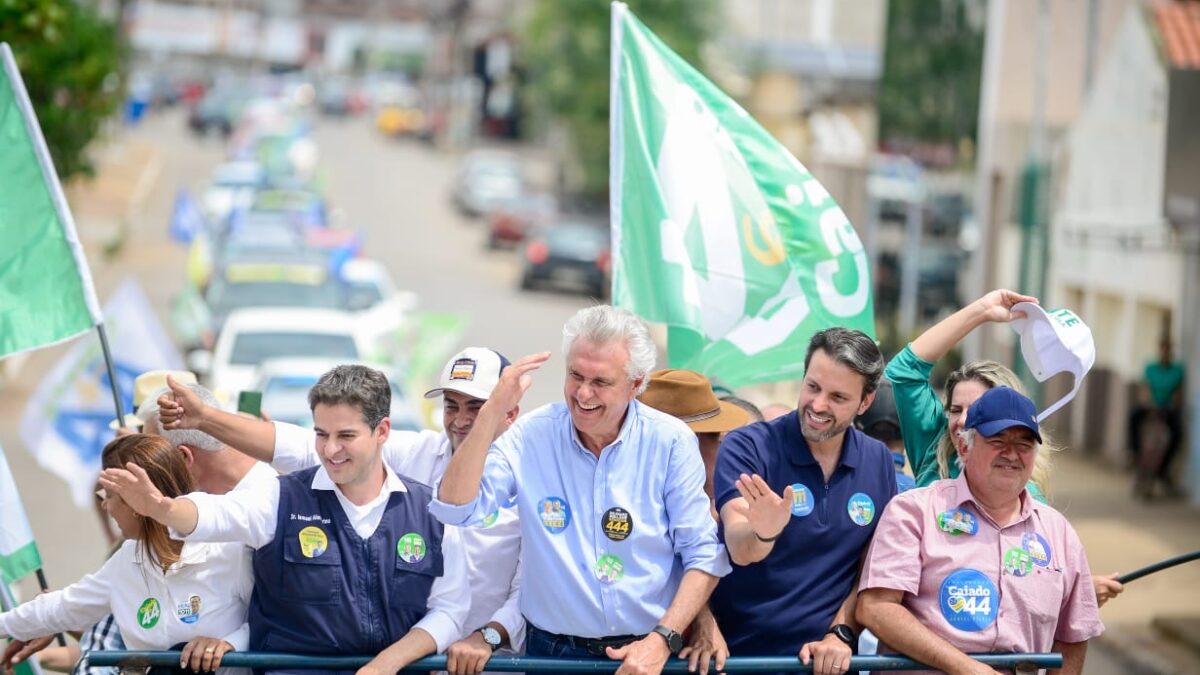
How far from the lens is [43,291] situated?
6535mm

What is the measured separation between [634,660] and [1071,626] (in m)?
1.35

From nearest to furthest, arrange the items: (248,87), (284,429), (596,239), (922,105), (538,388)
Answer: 1. (284,429)
2. (538,388)
3. (922,105)
4. (596,239)
5. (248,87)

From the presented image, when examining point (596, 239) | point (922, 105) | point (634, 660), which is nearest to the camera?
point (634, 660)

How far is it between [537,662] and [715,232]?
300cm

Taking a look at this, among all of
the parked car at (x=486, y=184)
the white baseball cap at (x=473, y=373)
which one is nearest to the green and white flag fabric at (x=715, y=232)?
the white baseball cap at (x=473, y=373)

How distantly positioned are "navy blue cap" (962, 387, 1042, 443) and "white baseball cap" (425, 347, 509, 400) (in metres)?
1.55

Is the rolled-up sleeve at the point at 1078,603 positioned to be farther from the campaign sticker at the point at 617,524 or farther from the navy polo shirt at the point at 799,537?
the campaign sticker at the point at 617,524

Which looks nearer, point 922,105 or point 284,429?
point 284,429

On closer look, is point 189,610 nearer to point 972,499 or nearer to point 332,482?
point 332,482

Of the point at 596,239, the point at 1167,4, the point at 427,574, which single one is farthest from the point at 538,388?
the point at 427,574

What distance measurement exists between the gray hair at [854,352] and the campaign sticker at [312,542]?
152 centimetres

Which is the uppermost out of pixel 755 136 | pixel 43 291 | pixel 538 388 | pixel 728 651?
pixel 755 136

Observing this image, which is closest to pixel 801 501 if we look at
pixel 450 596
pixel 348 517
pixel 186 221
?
pixel 450 596

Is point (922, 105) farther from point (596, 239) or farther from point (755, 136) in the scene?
point (755, 136)
